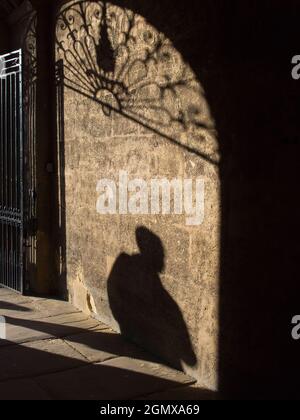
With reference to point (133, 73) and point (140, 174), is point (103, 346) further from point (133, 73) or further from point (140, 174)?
point (133, 73)

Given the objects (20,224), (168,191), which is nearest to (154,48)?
(168,191)

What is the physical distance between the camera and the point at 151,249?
4.67 metres

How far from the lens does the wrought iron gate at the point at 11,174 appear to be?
678cm

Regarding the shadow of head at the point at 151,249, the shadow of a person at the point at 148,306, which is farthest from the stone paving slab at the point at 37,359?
the shadow of head at the point at 151,249

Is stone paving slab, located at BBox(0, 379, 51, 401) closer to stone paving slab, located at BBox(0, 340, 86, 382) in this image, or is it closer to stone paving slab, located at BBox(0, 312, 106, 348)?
stone paving slab, located at BBox(0, 340, 86, 382)

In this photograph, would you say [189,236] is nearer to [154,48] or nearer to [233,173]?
[233,173]

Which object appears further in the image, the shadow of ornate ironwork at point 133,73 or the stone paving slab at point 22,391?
the shadow of ornate ironwork at point 133,73

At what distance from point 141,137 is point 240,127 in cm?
137

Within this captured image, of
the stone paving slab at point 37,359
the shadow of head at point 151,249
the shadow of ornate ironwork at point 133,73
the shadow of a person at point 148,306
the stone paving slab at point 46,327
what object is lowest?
the stone paving slab at point 37,359

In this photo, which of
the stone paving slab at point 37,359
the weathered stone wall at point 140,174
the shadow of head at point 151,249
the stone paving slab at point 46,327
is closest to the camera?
the weathered stone wall at point 140,174

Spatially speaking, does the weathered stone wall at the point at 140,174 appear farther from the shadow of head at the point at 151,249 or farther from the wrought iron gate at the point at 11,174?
the wrought iron gate at the point at 11,174

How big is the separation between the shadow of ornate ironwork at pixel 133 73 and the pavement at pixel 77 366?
1678 millimetres

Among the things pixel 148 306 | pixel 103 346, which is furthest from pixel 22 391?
pixel 148 306

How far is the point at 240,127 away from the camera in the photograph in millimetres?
3607
